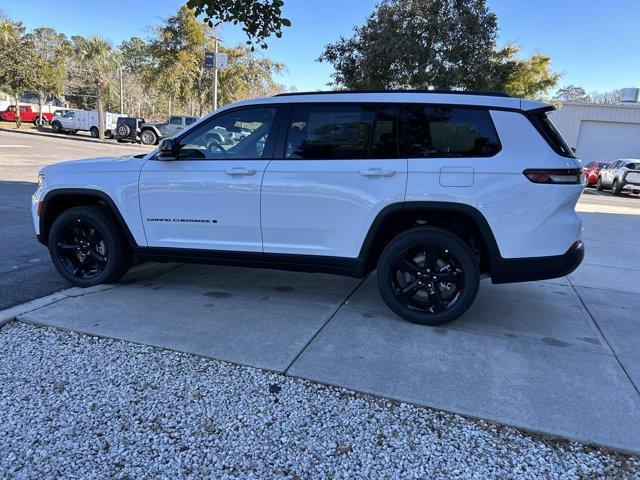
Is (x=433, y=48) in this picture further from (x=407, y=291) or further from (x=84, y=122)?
(x=84, y=122)

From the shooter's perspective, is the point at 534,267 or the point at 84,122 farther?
the point at 84,122

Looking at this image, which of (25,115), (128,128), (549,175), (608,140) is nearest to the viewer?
(549,175)

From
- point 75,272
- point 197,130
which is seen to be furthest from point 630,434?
point 75,272

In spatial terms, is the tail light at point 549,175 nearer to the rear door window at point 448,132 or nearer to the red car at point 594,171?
the rear door window at point 448,132

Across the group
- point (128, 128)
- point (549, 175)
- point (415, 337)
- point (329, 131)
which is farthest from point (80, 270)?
point (128, 128)

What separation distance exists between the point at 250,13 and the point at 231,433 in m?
5.44

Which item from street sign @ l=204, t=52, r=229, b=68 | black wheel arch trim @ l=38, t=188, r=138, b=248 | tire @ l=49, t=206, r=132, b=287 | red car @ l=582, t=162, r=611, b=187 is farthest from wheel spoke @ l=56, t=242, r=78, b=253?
red car @ l=582, t=162, r=611, b=187

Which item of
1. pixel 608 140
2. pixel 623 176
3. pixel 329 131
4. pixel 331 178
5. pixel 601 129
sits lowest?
pixel 623 176

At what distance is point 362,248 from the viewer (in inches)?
168

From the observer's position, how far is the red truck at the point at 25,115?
134 ft

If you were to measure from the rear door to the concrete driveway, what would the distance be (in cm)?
71

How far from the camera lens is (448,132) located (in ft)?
13.3

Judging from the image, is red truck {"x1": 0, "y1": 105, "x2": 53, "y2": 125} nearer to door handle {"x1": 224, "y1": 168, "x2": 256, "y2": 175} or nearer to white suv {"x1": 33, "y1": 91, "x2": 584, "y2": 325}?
white suv {"x1": 33, "y1": 91, "x2": 584, "y2": 325}

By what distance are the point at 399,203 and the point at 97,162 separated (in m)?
2.98
